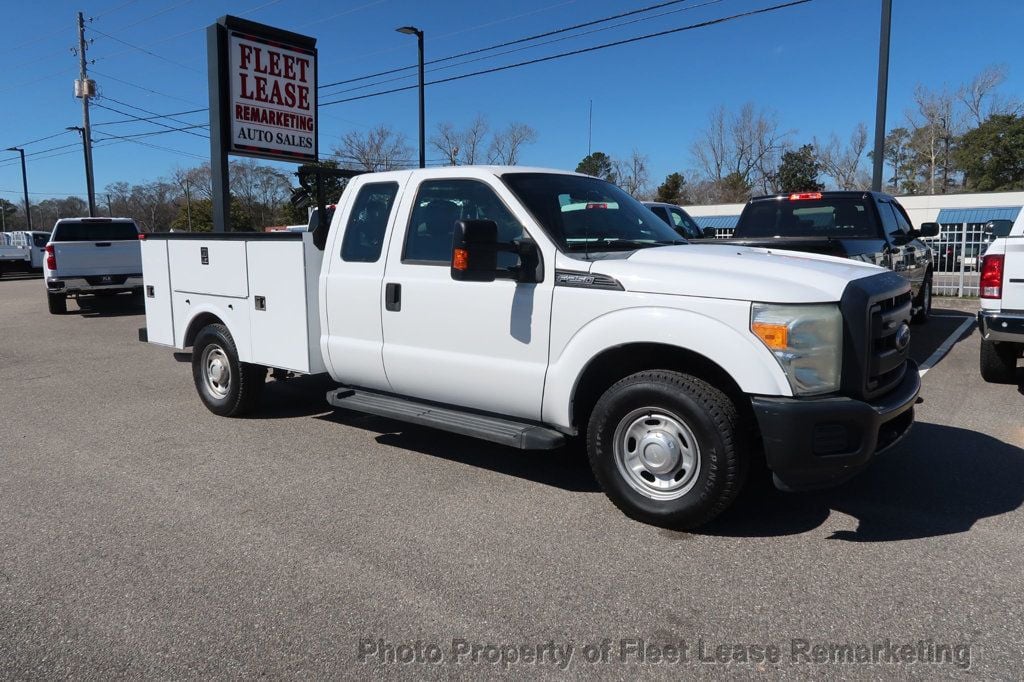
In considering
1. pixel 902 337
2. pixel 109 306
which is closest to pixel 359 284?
pixel 902 337

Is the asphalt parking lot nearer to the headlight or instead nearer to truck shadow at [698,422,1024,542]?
truck shadow at [698,422,1024,542]

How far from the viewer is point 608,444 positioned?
14.2 feet

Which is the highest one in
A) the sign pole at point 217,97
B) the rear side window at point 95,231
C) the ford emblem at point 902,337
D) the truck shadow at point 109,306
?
the sign pole at point 217,97

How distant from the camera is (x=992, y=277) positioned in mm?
7012

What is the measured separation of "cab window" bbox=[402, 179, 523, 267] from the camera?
4848 millimetres

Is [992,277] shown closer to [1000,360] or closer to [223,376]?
[1000,360]

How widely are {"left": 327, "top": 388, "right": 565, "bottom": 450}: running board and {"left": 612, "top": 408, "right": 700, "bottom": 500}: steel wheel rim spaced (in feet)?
1.33

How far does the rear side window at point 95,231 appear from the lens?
1606 cm

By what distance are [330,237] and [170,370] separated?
474 centimetres

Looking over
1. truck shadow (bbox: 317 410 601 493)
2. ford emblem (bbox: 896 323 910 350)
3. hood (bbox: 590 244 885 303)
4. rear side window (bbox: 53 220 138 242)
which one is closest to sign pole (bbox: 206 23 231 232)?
truck shadow (bbox: 317 410 601 493)

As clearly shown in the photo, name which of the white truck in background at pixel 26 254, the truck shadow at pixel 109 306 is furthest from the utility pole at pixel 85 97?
the truck shadow at pixel 109 306

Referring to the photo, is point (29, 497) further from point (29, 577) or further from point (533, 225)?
point (533, 225)

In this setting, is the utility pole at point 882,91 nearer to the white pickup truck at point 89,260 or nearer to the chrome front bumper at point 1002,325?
the chrome front bumper at point 1002,325

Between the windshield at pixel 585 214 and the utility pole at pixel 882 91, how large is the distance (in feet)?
34.8
